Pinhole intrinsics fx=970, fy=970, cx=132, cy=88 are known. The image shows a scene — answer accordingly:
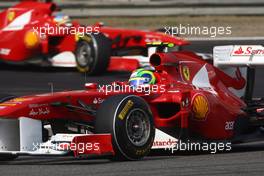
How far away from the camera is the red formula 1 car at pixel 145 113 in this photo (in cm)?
893

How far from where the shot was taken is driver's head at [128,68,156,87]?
994cm

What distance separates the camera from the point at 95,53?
1739 cm

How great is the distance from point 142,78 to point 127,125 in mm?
1029

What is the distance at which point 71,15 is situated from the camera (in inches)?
960

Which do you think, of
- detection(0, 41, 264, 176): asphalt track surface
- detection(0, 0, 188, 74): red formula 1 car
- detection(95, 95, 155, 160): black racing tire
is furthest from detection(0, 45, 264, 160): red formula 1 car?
detection(0, 0, 188, 74): red formula 1 car

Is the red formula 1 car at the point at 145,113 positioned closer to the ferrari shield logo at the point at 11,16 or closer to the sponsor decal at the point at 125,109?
the sponsor decal at the point at 125,109

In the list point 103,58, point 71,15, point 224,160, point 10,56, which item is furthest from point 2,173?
point 71,15

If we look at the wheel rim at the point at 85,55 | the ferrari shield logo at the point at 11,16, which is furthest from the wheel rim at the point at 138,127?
the ferrari shield logo at the point at 11,16

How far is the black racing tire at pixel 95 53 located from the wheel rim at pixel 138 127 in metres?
8.19

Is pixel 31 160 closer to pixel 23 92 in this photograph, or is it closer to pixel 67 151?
pixel 67 151

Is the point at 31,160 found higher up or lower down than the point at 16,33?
lower down

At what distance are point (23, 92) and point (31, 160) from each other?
234 inches

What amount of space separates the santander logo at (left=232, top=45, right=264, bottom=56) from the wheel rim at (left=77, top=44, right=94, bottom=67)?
6.90 m

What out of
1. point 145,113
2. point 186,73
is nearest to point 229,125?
point 186,73
